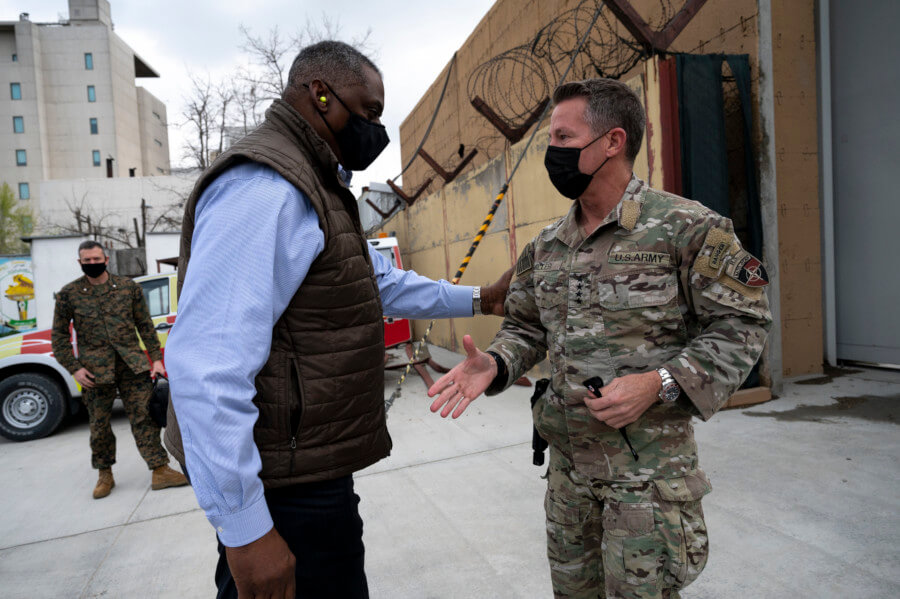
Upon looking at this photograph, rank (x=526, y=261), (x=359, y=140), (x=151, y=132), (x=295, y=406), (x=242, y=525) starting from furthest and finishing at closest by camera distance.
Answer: (x=151, y=132), (x=526, y=261), (x=359, y=140), (x=295, y=406), (x=242, y=525)

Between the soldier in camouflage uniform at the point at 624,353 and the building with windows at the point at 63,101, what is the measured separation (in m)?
47.6

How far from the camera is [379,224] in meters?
14.2

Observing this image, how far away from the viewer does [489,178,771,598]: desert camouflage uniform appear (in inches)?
55.2

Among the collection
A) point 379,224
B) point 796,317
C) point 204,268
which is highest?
point 379,224

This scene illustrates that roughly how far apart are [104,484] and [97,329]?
122cm

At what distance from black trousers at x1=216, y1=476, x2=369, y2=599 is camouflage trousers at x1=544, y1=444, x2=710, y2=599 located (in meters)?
0.63

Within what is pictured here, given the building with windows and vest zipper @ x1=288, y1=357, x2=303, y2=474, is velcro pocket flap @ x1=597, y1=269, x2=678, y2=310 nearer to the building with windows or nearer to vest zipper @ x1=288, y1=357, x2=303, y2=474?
vest zipper @ x1=288, y1=357, x2=303, y2=474

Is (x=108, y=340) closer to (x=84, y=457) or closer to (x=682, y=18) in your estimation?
(x=84, y=457)

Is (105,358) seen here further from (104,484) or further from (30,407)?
(30,407)

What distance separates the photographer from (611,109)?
164 cm

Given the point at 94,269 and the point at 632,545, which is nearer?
the point at 632,545

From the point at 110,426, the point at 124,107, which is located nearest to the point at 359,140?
the point at 110,426

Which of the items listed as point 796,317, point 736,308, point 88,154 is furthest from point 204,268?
point 88,154

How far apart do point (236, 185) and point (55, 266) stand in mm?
14316
